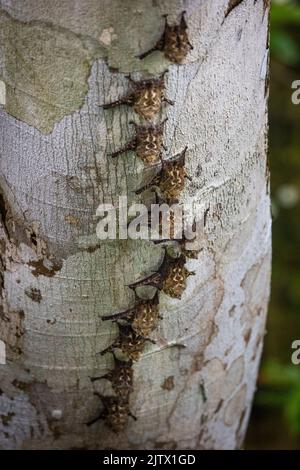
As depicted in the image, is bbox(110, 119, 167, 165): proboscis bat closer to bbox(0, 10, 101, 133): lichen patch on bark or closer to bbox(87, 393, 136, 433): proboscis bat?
bbox(0, 10, 101, 133): lichen patch on bark

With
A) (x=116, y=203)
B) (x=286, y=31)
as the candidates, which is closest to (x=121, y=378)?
(x=116, y=203)

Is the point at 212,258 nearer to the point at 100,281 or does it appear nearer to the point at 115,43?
the point at 100,281

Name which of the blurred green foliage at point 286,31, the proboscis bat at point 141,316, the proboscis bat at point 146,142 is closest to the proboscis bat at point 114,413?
the proboscis bat at point 141,316

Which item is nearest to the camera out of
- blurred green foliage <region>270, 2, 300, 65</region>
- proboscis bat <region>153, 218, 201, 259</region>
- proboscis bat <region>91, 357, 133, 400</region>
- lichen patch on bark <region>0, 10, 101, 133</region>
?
lichen patch on bark <region>0, 10, 101, 133</region>

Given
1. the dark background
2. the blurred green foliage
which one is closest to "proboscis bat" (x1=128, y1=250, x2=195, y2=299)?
the dark background

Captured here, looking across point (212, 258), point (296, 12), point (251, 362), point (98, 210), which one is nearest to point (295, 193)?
point (296, 12)

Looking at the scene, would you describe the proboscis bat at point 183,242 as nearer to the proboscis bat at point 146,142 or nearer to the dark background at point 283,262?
the proboscis bat at point 146,142

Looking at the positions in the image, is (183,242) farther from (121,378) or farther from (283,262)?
(283,262)
